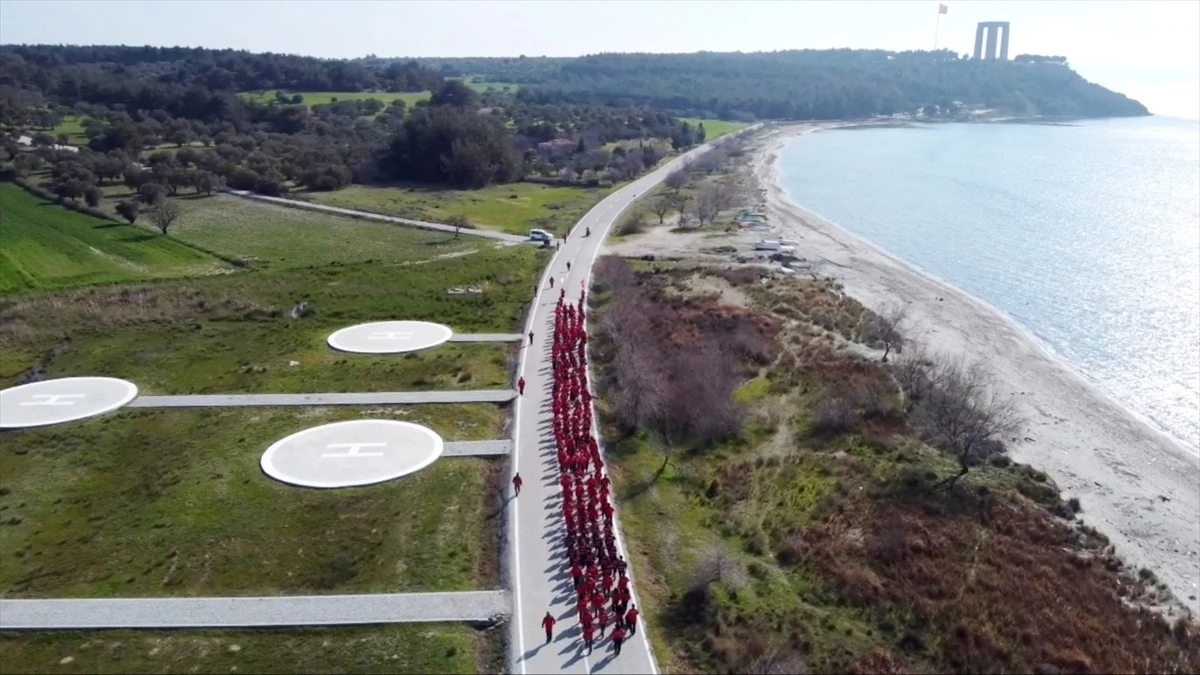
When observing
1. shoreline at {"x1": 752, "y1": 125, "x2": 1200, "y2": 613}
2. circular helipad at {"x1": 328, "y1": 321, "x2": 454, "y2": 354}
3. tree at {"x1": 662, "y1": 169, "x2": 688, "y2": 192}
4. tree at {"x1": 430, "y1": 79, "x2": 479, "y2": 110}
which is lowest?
shoreline at {"x1": 752, "y1": 125, "x2": 1200, "y2": 613}

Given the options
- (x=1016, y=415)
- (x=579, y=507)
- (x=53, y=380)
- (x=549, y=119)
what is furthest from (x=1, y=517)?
(x=549, y=119)

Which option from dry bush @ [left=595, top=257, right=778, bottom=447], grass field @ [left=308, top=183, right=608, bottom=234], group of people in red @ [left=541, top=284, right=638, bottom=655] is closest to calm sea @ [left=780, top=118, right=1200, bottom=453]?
dry bush @ [left=595, top=257, right=778, bottom=447]

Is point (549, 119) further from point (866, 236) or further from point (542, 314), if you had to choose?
point (542, 314)

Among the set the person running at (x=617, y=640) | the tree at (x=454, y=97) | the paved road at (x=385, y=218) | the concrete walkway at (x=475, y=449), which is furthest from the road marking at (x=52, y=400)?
the tree at (x=454, y=97)

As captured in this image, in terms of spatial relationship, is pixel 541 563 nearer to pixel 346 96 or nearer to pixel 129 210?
pixel 129 210

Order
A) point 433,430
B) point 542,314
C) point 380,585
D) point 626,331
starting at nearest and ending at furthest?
1. point 380,585
2. point 433,430
3. point 626,331
4. point 542,314

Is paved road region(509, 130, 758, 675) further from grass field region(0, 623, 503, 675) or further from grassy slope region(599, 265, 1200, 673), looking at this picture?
grassy slope region(599, 265, 1200, 673)
